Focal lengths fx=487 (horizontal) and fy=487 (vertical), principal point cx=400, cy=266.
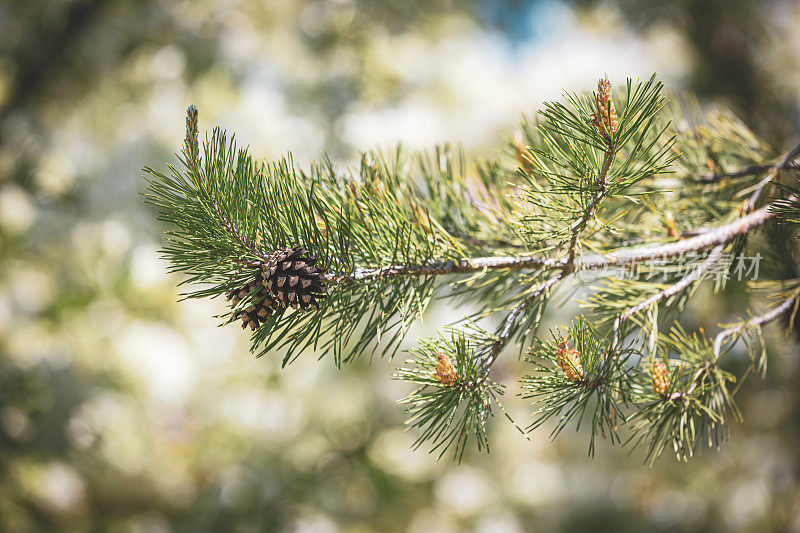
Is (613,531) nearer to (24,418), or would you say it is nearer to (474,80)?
(474,80)

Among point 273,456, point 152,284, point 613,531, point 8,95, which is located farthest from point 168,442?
point 613,531

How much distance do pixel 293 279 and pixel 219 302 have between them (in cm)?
146

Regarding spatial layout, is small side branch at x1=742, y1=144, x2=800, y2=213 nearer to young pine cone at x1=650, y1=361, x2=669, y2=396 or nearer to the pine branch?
the pine branch

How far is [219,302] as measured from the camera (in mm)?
1680

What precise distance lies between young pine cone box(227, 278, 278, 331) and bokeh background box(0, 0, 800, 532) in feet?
4.32

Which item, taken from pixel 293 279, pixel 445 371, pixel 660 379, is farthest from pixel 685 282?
pixel 293 279

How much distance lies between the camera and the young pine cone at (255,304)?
1.15ft

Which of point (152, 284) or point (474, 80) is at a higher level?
point (474, 80)

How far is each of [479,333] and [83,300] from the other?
1.73 metres

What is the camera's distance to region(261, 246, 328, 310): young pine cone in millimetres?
332

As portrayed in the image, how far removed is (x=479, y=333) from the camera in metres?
0.43

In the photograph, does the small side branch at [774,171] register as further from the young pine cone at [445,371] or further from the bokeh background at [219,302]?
the bokeh background at [219,302]

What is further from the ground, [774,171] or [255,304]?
[774,171]

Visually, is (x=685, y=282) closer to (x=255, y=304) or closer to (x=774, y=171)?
(x=774, y=171)
